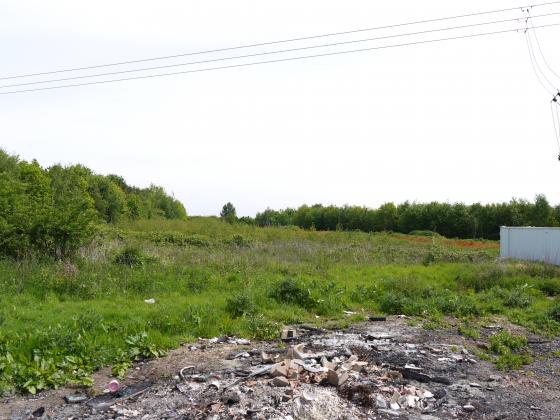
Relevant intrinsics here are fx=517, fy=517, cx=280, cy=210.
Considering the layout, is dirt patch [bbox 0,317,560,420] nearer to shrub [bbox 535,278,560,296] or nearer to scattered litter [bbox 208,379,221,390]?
scattered litter [bbox 208,379,221,390]

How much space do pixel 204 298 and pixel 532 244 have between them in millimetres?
13874

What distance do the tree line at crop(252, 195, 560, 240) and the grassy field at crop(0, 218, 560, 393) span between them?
18109mm

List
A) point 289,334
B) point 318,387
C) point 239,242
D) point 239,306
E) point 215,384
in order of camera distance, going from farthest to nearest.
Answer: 1. point 239,242
2. point 239,306
3. point 289,334
4. point 215,384
5. point 318,387

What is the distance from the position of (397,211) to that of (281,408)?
132 feet

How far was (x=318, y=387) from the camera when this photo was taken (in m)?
5.51

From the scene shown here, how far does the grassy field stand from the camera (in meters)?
6.82

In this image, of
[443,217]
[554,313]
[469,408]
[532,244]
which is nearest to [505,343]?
[554,313]

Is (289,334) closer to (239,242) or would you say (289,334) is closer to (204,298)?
(204,298)

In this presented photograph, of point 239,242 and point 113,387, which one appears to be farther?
point 239,242

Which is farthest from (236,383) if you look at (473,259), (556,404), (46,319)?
(473,259)

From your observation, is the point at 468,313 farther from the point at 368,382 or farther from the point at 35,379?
the point at 35,379

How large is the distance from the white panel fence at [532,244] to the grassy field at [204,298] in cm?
320

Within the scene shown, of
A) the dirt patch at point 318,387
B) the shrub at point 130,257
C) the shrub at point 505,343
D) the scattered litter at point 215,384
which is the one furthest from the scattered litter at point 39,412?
the shrub at point 130,257

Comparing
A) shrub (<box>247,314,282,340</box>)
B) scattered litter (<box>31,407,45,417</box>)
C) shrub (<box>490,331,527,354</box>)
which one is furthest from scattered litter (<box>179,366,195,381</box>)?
shrub (<box>490,331,527,354</box>)
